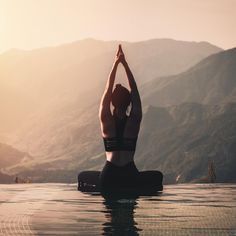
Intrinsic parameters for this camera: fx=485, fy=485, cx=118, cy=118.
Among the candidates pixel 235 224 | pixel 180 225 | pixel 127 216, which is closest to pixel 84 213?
pixel 127 216

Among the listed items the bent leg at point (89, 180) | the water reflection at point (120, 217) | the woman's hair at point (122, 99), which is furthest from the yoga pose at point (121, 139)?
the water reflection at point (120, 217)

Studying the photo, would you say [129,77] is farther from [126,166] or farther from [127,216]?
[127,216]

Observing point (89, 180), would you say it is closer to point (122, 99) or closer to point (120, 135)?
point (120, 135)

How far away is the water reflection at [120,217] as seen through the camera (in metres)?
5.89

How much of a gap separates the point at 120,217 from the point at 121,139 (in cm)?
189

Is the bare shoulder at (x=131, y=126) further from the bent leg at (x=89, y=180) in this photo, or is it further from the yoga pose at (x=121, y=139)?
the bent leg at (x=89, y=180)

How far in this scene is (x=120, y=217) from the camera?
7.27 metres

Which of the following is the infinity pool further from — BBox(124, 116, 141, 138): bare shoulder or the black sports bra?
BBox(124, 116, 141, 138): bare shoulder

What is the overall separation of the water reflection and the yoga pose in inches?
13.3

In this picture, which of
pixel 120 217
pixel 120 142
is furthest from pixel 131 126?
pixel 120 217

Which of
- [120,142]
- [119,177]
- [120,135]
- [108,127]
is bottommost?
[119,177]

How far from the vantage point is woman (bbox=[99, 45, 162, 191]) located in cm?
870

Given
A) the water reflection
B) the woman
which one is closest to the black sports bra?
the woman

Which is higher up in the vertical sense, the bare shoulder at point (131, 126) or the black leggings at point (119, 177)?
the bare shoulder at point (131, 126)
